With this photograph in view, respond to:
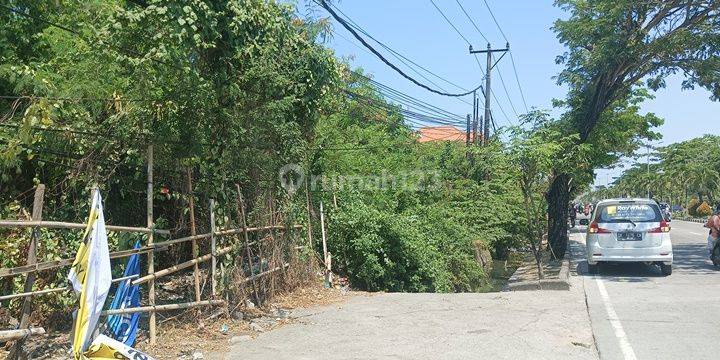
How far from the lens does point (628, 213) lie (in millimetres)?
14062

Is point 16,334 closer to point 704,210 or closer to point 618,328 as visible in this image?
point 618,328

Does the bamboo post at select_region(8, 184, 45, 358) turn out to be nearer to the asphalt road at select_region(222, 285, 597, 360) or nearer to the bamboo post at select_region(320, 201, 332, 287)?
the asphalt road at select_region(222, 285, 597, 360)

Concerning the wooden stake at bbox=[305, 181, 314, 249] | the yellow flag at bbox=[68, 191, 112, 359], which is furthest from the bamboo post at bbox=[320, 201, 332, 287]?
the yellow flag at bbox=[68, 191, 112, 359]

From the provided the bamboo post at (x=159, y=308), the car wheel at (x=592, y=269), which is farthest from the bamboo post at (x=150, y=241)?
the car wheel at (x=592, y=269)

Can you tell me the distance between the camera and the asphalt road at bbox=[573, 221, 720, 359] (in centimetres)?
746

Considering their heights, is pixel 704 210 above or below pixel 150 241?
above

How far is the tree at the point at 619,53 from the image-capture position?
1664cm

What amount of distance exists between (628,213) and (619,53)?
496cm

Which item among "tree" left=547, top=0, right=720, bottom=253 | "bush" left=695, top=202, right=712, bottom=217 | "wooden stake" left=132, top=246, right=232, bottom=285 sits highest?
"tree" left=547, top=0, right=720, bottom=253

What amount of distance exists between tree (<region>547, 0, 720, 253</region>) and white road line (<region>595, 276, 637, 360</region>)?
4762mm

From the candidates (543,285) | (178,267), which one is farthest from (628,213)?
(178,267)

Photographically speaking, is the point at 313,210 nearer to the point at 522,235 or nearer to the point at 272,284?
the point at 272,284

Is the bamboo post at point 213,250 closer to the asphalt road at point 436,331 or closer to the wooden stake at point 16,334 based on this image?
the asphalt road at point 436,331

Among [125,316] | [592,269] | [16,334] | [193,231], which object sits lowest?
[592,269]
